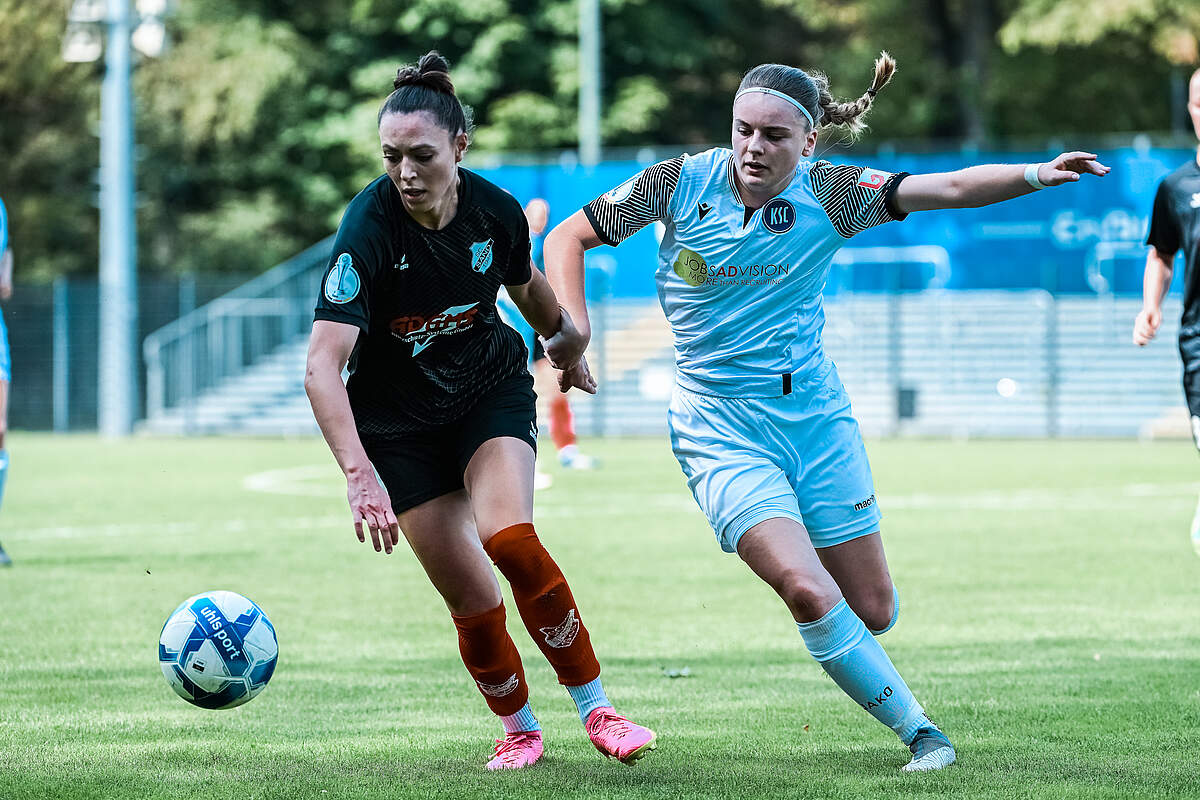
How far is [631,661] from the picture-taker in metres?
7.28

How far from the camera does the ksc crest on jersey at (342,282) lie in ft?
15.8

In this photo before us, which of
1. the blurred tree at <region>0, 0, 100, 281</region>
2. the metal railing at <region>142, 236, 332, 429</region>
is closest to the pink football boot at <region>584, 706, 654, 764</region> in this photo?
the metal railing at <region>142, 236, 332, 429</region>

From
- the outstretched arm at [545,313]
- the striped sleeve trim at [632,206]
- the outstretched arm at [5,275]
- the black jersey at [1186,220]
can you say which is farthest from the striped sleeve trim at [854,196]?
the outstretched arm at [5,275]

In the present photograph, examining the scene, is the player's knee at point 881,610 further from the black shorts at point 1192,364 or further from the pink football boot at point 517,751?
the black shorts at point 1192,364

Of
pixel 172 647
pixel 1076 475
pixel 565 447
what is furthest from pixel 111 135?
Result: pixel 172 647

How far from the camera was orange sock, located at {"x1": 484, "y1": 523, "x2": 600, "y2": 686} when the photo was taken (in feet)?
16.7

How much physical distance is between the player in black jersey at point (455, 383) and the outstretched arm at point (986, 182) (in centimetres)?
118

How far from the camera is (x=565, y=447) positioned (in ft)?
56.0

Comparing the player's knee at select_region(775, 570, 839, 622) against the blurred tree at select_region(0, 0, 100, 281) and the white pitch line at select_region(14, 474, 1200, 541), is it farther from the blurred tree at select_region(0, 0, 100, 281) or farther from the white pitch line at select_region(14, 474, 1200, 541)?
the blurred tree at select_region(0, 0, 100, 281)

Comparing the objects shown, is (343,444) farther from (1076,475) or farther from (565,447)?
(1076,475)

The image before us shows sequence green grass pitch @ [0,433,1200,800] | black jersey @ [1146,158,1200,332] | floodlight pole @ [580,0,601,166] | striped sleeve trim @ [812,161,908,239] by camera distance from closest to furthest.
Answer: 1. green grass pitch @ [0,433,1200,800]
2. striped sleeve trim @ [812,161,908,239]
3. black jersey @ [1146,158,1200,332]
4. floodlight pole @ [580,0,601,166]

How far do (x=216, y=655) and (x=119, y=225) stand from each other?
23.3m

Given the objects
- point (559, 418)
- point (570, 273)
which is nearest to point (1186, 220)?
point (570, 273)

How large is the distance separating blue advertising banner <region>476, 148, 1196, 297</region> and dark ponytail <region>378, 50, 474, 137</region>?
22.5m
